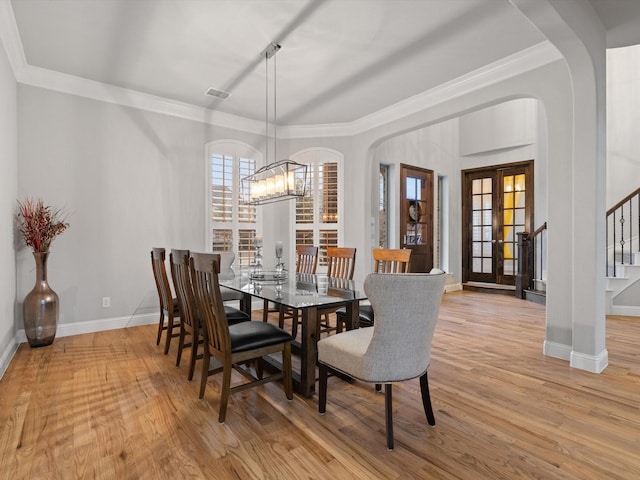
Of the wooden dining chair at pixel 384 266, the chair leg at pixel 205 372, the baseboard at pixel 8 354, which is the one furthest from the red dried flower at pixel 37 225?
the wooden dining chair at pixel 384 266

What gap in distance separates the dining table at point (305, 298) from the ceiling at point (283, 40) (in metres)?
2.15

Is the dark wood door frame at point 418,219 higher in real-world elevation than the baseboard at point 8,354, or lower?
higher

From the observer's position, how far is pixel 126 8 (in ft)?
8.82

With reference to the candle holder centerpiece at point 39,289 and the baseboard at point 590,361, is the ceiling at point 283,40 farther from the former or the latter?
the baseboard at point 590,361

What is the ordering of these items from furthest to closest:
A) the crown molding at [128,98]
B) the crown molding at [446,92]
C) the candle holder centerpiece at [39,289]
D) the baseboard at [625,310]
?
the baseboard at [625,310]
the crown molding at [128,98]
the candle holder centerpiece at [39,289]
the crown molding at [446,92]

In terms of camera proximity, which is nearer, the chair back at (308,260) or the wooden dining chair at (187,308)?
the wooden dining chair at (187,308)

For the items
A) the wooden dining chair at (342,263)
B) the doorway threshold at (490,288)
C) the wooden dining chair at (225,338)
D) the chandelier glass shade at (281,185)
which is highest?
the chandelier glass shade at (281,185)

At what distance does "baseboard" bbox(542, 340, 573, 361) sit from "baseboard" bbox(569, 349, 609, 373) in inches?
4.9

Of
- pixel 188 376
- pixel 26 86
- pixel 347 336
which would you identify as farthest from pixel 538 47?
pixel 26 86

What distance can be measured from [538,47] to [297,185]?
2.54 metres

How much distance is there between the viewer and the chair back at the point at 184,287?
2.64 m

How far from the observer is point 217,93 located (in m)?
4.30

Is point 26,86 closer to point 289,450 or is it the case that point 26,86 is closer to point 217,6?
point 217,6

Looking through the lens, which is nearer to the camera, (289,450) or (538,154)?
(289,450)
